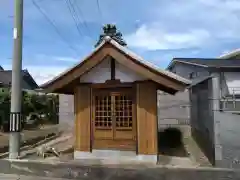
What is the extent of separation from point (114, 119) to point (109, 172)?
1.64 metres

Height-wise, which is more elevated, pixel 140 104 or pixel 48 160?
pixel 140 104

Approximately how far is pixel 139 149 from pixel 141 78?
1983mm

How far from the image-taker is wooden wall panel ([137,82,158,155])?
27.8 ft

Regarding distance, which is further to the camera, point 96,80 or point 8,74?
point 8,74

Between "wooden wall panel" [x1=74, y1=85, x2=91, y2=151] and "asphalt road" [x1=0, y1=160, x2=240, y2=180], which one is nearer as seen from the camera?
"asphalt road" [x1=0, y1=160, x2=240, y2=180]

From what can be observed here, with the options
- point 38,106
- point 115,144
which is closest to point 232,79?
point 115,144

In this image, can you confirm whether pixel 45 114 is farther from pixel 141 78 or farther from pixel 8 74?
pixel 141 78

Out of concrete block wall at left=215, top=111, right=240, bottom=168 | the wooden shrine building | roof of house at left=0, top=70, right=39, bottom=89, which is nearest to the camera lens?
concrete block wall at left=215, top=111, right=240, bottom=168

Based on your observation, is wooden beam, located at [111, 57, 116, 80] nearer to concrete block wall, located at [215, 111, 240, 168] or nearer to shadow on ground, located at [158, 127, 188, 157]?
shadow on ground, located at [158, 127, 188, 157]

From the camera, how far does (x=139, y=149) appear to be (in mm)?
8539

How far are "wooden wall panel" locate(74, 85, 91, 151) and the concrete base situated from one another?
0.17 metres

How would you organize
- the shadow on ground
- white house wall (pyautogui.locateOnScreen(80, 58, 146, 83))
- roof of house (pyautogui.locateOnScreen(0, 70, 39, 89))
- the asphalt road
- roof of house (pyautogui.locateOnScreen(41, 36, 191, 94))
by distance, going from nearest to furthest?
1. the asphalt road
2. roof of house (pyautogui.locateOnScreen(41, 36, 191, 94))
3. white house wall (pyautogui.locateOnScreen(80, 58, 146, 83))
4. the shadow on ground
5. roof of house (pyautogui.locateOnScreen(0, 70, 39, 89))

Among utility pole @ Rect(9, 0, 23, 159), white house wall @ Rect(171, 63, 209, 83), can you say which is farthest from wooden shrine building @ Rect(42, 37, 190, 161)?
white house wall @ Rect(171, 63, 209, 83)

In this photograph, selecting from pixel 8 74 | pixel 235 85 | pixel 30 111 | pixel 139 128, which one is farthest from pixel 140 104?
pixel 8 74
